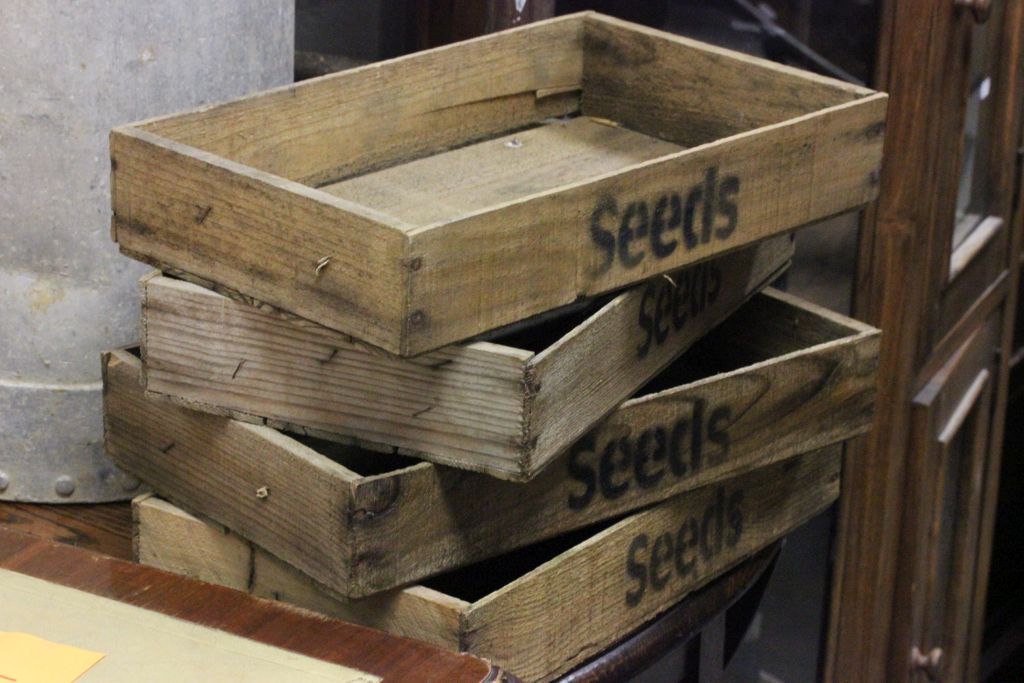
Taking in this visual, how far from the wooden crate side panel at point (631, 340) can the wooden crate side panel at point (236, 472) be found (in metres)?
0.16

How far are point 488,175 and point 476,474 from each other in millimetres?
385

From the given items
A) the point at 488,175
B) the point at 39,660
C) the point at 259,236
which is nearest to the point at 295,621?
the point at 39,660

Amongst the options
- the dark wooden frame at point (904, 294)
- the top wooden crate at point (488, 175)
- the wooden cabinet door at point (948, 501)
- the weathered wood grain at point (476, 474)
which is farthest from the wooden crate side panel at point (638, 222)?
the wooden cabinet door at point (948, 501)

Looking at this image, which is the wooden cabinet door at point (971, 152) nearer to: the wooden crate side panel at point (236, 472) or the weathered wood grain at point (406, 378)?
the weathered wood grain at point (406, 378)

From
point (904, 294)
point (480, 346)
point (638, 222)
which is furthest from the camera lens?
point (904, 294)

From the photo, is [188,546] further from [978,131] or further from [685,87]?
[978,131]

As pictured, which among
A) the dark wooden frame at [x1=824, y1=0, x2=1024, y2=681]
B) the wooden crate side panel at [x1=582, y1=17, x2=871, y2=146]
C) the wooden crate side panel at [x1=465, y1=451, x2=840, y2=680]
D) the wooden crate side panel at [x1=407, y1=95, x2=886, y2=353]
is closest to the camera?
the wooden crate side panel at [x1=407, y1=95, x2=886, y2=353]

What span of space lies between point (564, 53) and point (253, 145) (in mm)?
432

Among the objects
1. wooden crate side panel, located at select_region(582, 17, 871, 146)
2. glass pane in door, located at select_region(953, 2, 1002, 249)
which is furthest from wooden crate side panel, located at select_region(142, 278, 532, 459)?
glass pane in door, located at select_region(953, 2, 1002, 249)

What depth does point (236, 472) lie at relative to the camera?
1.20 meters

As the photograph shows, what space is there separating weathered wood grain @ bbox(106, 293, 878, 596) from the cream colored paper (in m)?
0.13

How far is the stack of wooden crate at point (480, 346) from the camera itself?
1.08 meters

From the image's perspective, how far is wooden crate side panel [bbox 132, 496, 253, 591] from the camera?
4.04 feet

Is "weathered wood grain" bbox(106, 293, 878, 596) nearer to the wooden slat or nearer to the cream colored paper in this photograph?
the cream colored paper
